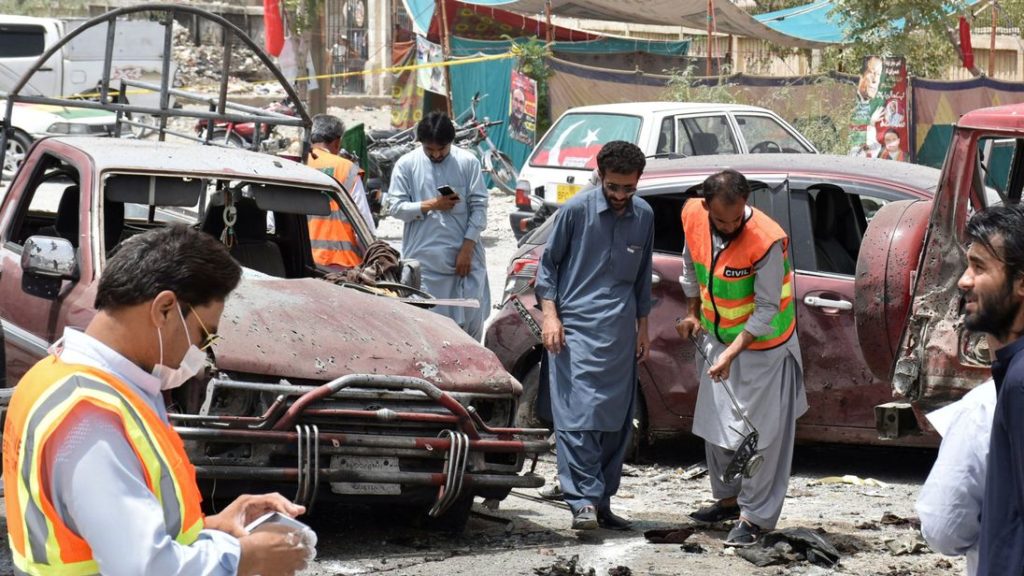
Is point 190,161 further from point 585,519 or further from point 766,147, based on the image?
point 766,147

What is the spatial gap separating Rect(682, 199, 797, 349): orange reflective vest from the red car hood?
1.07m

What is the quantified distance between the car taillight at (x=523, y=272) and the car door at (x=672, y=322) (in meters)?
0.68

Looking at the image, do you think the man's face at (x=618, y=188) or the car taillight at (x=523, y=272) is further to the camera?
the car taillight at (x=523, y=272)

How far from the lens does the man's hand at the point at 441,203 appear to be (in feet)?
29.0

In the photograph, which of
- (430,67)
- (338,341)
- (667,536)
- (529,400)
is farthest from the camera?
(430,67)

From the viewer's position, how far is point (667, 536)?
6621mm

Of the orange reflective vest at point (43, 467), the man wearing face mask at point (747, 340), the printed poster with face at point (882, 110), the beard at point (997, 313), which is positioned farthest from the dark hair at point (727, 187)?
the printed poster with face at point (882, 110)

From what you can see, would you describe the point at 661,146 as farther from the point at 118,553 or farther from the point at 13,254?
the point at 118,553

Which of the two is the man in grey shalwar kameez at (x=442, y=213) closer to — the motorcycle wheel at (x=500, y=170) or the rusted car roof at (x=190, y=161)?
the rusted car roof at (x=190, y=161)

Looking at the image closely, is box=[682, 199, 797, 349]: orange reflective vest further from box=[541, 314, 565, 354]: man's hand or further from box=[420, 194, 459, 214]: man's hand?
box=[420, 194, 459, 214]: man's hand

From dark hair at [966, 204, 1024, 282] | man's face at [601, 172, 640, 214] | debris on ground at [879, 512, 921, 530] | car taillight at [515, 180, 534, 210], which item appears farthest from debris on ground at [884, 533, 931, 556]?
car taillight at [515, 180, 534, 210]

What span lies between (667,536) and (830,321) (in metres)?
1.60

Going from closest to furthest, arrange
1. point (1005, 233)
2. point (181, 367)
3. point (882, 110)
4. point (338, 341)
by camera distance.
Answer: point (181, 367)
point (1005, 233)
point (338, 341)
point (882, 110)

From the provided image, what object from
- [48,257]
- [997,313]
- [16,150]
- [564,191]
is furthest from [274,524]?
[16,150]
